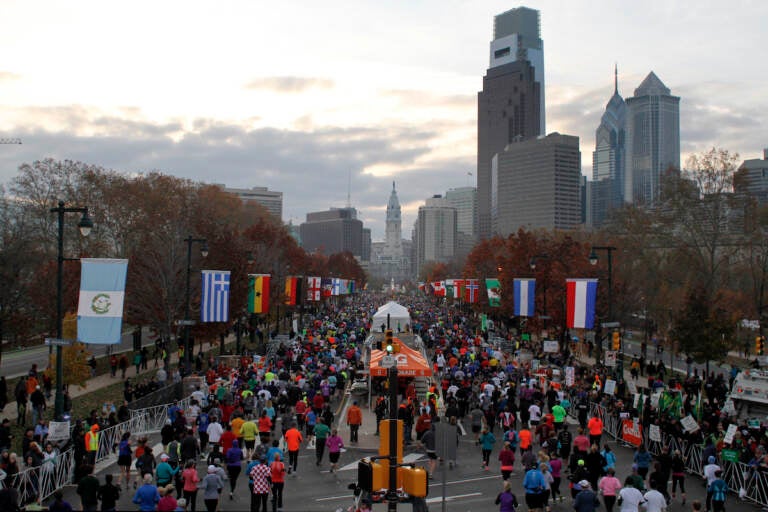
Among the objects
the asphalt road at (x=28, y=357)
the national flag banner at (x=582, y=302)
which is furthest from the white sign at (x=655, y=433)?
the asphalt road at (x=28, y=357)

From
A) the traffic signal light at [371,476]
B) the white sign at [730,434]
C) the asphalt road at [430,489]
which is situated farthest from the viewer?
the white sign at [730,434]

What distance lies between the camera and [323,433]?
18.8 meters

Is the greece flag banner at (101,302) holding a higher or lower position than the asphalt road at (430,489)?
higher

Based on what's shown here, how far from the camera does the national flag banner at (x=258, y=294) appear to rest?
3909 centimetres

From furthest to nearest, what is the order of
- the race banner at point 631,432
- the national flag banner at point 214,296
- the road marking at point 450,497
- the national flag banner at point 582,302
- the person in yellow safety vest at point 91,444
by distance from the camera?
the national flag banner at point 214,296
the national flag banner at point 582,302
the race banner at point 631,432
the person in yellow safety vest at point 91,444
the road marking at point 450,497

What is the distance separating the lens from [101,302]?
1816 cm

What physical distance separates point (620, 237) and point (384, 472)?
198 feet

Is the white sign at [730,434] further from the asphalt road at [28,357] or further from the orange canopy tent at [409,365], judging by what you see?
the asphalt road at [28,357]

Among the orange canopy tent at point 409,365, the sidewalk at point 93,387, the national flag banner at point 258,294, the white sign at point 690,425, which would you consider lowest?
the sidewalk at point 93,387

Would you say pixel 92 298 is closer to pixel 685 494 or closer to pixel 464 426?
pixel 464 426

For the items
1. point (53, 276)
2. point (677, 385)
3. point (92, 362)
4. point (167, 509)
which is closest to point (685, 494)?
point (167, 509)

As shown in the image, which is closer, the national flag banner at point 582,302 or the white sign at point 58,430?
the white sign at point 58,430

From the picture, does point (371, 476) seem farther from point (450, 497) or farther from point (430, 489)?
point (430, 489)

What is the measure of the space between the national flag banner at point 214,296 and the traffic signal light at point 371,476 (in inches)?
806
